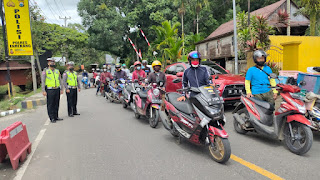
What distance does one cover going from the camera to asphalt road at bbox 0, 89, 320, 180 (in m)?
3.68

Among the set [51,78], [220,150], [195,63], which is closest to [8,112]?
[51,78]

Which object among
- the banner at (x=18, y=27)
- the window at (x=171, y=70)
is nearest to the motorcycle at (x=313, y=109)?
the window at (x=171, y=70)

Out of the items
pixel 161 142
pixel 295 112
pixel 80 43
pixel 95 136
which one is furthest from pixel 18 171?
pixel 80 43

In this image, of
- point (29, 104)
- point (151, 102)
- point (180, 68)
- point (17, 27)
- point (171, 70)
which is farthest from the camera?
point (17, 27)

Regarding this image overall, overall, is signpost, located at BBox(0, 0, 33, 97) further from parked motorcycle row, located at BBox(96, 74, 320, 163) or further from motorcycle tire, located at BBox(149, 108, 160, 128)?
parked motorcycle row, located at BBox(96, 74, 320, 163)

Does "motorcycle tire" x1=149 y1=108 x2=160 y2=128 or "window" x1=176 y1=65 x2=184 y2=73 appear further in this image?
"window" x1=176 y1=65 x2=184 y2=73

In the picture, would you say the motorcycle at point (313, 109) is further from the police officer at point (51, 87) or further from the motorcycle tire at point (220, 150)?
the police officer at point (51, 87)

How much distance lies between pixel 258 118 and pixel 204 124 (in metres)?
1.40

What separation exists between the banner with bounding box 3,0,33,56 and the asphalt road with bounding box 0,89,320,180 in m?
9.13

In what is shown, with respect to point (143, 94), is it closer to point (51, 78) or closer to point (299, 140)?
point (51, 78)

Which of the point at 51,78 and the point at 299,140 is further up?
the point at 51,78

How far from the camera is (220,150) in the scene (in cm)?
400

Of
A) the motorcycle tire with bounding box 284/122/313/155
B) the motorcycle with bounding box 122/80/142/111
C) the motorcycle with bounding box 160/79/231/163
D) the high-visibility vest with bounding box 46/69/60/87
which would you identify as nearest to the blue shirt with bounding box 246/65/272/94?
the motorcycle tire with bounding box 284/122/313/155

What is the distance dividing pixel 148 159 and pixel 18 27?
12596 millimetres
